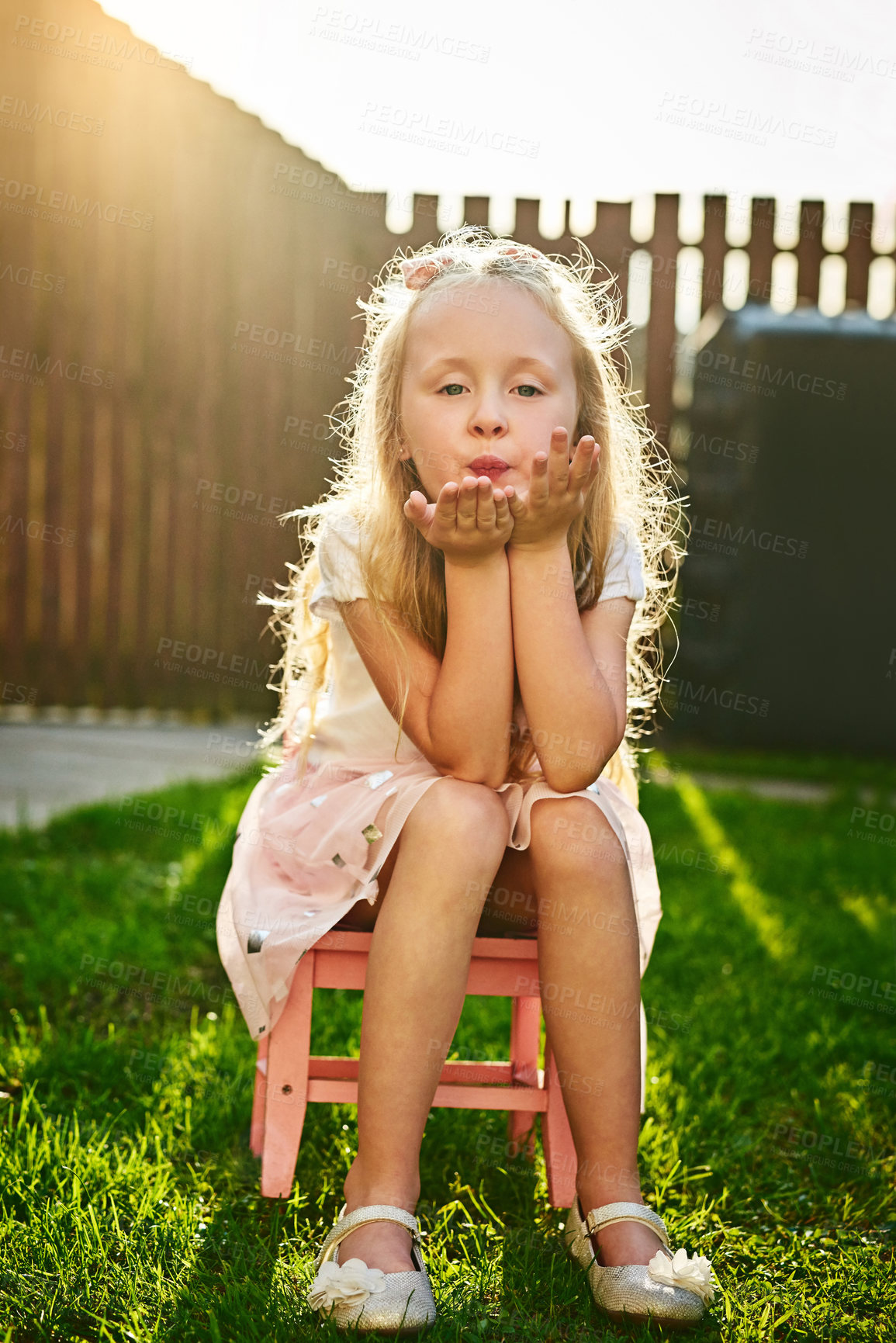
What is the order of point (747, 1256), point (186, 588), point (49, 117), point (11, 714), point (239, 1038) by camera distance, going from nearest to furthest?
point (747, 1256), point (239, 1038), point (49, 117), point (11, 714), point (186, 588)

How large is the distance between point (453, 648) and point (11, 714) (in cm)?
391

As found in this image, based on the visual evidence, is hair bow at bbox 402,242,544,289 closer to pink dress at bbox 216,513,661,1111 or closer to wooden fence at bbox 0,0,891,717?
pink dress at bbox 216,513,661,1111

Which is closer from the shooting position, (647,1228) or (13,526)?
(647,1228)

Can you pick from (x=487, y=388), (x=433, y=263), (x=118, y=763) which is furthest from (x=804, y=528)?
(x=487, y=388)

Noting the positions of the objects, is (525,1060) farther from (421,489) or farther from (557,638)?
(421,489)

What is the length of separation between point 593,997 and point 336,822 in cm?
43

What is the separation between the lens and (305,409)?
17.7 ft

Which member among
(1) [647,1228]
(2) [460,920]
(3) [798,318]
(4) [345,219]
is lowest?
(1) [647,1228]

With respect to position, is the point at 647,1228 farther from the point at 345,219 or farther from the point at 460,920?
the point at 345,219

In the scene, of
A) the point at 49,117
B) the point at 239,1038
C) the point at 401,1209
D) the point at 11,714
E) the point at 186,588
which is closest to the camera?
the point at 401,1209

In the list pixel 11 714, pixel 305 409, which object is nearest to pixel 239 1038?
pixel 11 714

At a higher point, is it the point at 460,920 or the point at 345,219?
the point at 345,219

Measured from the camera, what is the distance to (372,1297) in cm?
128

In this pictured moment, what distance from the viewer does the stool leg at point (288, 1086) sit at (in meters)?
1.61
